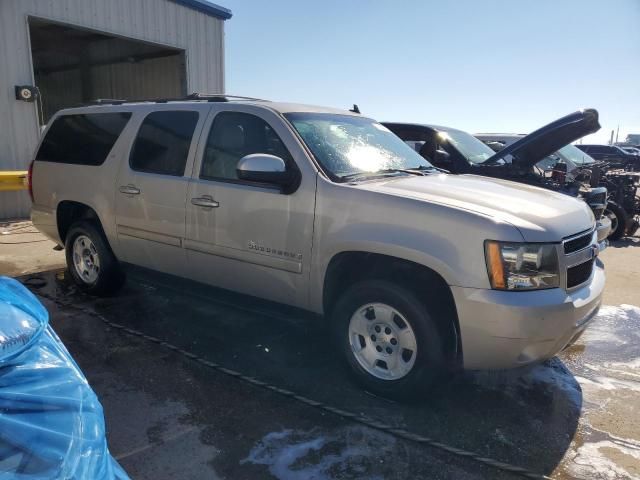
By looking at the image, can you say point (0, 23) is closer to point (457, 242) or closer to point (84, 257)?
point (84, 257)

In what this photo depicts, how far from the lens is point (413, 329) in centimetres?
299

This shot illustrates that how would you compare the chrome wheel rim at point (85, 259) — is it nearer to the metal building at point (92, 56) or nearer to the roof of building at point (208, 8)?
the metal building at point (92, 56)

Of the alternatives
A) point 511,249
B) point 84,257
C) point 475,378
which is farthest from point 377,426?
point 84,257

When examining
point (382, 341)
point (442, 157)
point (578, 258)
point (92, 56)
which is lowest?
point (382, 341)

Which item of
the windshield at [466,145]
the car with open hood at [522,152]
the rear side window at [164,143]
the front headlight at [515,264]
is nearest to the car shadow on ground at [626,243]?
the car with open hood at [522,152]

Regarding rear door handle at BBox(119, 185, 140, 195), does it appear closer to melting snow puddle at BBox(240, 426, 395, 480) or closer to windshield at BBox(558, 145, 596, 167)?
melting snow puddle at BBox(240, 426, 395, 480)

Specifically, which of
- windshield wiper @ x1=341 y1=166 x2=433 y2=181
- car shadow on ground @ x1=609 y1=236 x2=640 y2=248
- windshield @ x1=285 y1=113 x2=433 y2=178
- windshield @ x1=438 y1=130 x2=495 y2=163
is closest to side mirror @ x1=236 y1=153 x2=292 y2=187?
windshield @ x1=285 y1=113 x2=433 y2=178

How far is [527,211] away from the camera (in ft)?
9.72

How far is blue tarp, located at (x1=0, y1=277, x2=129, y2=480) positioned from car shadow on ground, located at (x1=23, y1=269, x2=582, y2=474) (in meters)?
1.78

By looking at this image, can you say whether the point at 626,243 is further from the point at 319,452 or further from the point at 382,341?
the point at 319,452

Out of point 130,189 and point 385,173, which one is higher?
point 385,173

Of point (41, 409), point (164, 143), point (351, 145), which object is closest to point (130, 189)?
point (164, 143)

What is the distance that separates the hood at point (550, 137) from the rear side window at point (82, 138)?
13.6ft

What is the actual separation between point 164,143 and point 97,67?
53.4 ft
